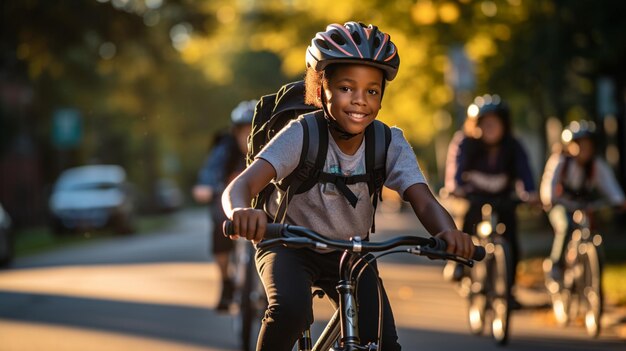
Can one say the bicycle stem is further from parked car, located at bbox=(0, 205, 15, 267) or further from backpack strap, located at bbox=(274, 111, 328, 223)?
parked car, located at bbox=(0, 205, 15, 267)

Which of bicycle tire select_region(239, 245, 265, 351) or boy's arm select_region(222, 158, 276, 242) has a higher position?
boy's arm select_region(222, 158, 276, 242)

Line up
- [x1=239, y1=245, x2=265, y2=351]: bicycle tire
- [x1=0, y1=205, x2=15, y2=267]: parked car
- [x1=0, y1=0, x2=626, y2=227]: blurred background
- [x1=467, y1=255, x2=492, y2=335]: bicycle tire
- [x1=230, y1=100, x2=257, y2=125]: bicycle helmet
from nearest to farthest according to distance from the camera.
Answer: [x1=239, y1=245, x2=265, y2=351]: bicycle tire → [x1=230, y1=100, x2=257, y2=125]: bicycle helmet → [x1=467, y1=255, x2=492, y2=335]: bicycle tire → [x1=0, y1=0, x2=626, y2=227]: blurred background → [x1=0, y1=205, x2=15, y2=267]: parked car

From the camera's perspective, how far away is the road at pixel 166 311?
10.2 metres

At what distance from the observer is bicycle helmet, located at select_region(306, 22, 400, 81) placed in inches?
188

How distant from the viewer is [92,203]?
33469 millimetres

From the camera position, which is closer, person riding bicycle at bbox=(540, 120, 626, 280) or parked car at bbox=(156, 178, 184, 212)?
person riding bicycle at bbox=(540, 120, 626, 280)

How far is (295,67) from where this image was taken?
107 ft

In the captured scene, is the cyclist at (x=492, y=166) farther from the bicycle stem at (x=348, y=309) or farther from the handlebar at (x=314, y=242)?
the handlebar at (x=314, y=242)

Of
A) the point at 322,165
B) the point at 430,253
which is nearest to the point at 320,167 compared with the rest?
the point at 322,165

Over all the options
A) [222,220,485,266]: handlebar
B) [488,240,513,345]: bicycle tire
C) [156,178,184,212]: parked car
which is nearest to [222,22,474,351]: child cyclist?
[222,220,485,266]: handlebar

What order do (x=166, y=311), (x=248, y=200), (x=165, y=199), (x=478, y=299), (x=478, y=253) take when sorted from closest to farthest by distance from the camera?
(x=478, y=253) → (x=248, y=200) → (x=478, y=299) → (x=166, y=311) → (x=165, y=199)

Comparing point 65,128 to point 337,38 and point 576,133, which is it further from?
point 337,38

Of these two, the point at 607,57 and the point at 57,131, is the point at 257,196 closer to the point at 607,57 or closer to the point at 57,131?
the point at 607,57

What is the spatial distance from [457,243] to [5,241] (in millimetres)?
17973
